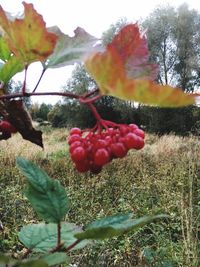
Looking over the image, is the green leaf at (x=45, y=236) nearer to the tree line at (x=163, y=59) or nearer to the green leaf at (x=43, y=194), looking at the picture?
the green leaf at (x=43, y=194)

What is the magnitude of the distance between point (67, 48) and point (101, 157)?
10cm

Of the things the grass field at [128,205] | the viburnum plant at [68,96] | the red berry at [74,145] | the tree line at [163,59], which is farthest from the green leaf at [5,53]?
the tree line at [163,59]

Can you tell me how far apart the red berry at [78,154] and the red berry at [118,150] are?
0.09ft

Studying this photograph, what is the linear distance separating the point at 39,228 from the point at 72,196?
14.9ft

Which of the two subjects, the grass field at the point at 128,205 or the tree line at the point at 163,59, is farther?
the tree line at the point at 163,59

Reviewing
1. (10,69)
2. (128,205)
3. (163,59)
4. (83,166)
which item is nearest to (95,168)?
(83,166)

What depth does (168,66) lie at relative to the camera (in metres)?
19.2

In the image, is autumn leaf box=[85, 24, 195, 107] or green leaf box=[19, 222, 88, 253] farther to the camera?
green leaf box=[19, 222, 88, 253]

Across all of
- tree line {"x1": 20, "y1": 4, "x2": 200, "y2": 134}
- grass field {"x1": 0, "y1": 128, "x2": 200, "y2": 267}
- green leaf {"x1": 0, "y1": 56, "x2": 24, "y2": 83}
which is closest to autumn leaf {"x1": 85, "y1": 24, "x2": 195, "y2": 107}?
green leaf {"x1": 0, "y1": 56, "x2": 24, "y2": 83}

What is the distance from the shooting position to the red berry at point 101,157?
37cm

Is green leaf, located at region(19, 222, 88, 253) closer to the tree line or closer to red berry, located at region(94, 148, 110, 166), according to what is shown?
red berry, located at region(94, 148, 110, 166)

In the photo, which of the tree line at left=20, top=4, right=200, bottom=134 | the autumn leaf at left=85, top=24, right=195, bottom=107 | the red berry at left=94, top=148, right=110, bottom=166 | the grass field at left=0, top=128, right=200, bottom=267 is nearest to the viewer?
the autumn leaf at left=85, top=24, right=195, bottom=107

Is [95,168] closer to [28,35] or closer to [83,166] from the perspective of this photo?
[83,166]

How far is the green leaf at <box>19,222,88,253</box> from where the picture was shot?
1.41ft
